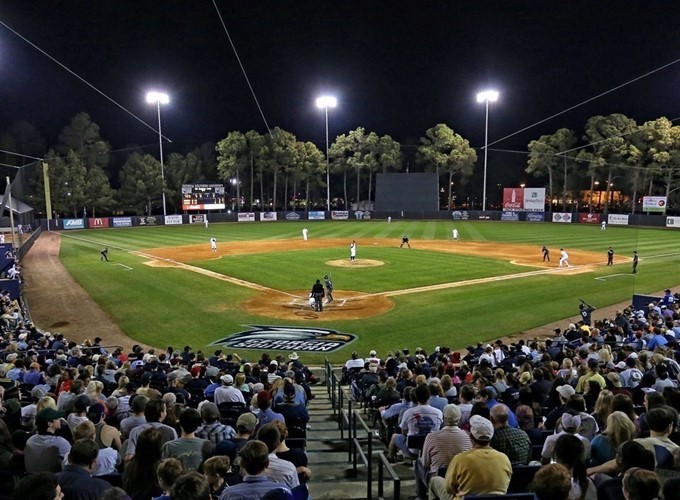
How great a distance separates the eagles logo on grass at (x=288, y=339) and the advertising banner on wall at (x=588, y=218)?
219 feet

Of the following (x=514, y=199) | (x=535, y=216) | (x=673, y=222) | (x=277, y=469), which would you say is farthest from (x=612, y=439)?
(x=514, y=199)

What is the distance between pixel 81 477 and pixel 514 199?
84765mm

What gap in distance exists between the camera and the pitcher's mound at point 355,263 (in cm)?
3462

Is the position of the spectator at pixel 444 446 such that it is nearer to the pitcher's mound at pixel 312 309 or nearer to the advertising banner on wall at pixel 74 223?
the pitcher's mound at pixel 312 309

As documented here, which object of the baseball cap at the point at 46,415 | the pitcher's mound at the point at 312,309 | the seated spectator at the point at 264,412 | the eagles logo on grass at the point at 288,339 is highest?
the baseball cap at the point at 46,415

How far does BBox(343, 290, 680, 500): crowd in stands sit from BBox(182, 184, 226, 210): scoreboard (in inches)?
2820

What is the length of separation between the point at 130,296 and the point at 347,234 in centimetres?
3491

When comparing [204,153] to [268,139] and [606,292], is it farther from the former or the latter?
[606,292]

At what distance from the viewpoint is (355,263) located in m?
35.4

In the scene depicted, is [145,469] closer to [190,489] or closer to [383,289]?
[190,489]

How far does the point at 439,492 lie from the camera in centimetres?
503

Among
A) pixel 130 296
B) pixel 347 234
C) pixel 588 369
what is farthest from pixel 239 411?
pixel 347 234

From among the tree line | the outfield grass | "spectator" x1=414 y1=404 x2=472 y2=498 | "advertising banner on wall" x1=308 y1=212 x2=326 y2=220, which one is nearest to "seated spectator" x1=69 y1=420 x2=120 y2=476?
"spectator" x1=414 y1=404 x2=472 y2=498

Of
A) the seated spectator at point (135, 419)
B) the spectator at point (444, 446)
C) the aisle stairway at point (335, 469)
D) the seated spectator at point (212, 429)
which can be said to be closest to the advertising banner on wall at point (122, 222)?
the aisle stairway at point (335, 469)
